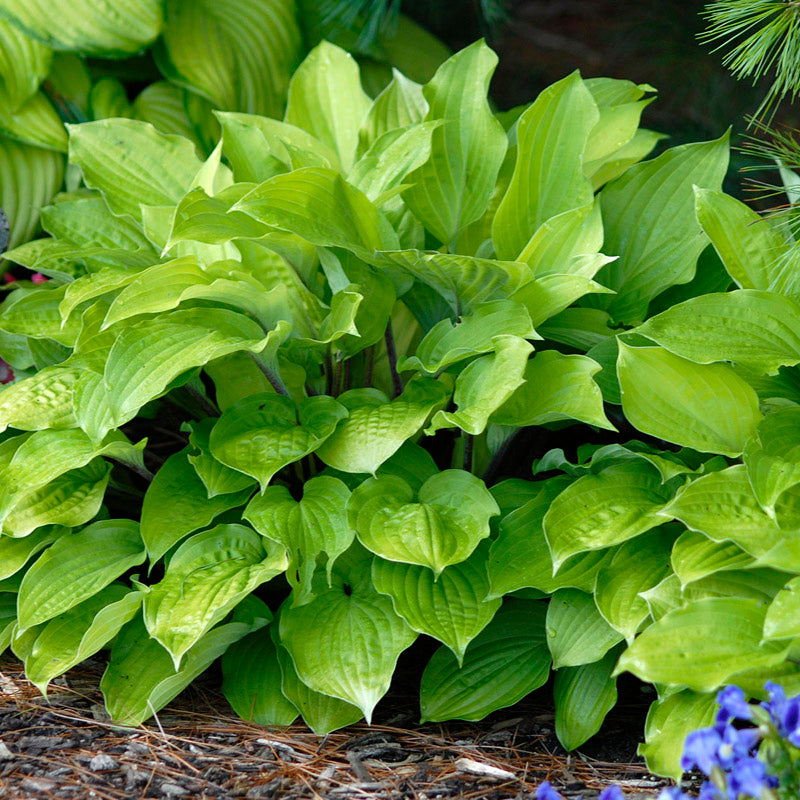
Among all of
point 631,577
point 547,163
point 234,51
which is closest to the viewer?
point 631,577

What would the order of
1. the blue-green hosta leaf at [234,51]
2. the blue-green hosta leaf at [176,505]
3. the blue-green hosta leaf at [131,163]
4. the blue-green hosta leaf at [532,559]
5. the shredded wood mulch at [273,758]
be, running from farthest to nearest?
the blue-green hosta leaf at [234,51], the blue-green hosta leaf at [131,163], the blue-green hosta leaf at [176,505], the blue-green hosta leaf at [532,559], the shredded wood mulch at [273,758]

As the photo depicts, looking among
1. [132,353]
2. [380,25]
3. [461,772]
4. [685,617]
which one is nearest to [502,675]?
[461,772]

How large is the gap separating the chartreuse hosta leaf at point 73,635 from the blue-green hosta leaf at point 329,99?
1047mm

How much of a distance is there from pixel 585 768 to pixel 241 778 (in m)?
0.53

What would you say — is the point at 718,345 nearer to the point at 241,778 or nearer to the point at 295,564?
the point at 295,564

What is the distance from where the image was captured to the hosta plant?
1360mm

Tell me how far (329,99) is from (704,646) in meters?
1.39

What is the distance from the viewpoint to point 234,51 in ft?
8.30

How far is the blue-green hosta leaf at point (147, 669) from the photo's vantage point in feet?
4.86

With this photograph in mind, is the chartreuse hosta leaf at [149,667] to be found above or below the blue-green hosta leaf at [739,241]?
below

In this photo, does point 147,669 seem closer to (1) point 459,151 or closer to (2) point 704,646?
(2) point 704,646

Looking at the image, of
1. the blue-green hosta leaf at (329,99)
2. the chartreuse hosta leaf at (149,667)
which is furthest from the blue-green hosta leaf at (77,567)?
the blue-green hosta leaf at (329,99)

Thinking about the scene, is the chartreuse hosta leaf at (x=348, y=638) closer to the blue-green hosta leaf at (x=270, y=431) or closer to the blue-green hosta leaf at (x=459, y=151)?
the blue-green hosta leaf at (x=270, y=431)

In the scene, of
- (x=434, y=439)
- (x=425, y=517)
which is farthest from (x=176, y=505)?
(x=434, y=439)
